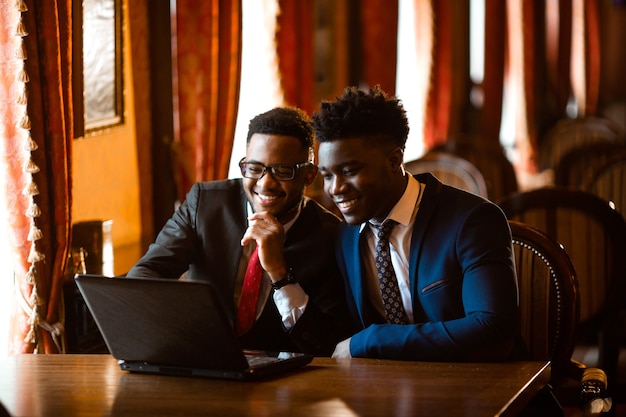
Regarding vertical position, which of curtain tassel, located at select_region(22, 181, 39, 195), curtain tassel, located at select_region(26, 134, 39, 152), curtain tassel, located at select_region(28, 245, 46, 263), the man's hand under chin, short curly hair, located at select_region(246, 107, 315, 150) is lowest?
the man's hand under chin

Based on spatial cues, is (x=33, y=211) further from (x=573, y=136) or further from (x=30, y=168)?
(x=573, y=136)

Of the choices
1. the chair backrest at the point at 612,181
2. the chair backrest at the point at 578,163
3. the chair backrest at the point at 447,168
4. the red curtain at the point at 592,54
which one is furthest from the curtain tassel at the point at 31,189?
the red curtain at the point at 592,54

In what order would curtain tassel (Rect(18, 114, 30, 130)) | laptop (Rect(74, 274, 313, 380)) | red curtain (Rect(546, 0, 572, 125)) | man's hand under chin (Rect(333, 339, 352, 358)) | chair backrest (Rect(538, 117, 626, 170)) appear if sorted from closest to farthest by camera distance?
1. laptop (Rect(74, 274, 313, 380))
2. man's hand under chin (Rect(333, 339, 352, 358))
3. curtain tassel (Rect(18, 114, 30, 130))
4. chair backrest (Rect(538, 117, 626, 170))
5. red curtain (Rect(546, 0, 572, 125))

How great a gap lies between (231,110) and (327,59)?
1547 mm

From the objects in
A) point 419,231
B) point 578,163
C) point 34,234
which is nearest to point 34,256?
point 34,234

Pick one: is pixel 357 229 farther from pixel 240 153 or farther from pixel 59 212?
pixel 240 153

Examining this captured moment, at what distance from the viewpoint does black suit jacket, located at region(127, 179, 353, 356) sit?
258 centimetres

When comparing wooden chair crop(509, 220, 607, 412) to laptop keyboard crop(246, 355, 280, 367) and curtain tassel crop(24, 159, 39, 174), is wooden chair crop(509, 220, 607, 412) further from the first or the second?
curtain tassel crop(24, 159, 39, 174)

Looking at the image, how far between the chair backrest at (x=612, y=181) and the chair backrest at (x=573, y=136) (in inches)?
96.2

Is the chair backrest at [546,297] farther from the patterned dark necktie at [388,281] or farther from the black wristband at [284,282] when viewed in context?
the black wristband at [284,282]

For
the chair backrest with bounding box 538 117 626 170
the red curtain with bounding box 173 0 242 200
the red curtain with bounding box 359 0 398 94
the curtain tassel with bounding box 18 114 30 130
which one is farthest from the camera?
the chair backrest with bounding box 538 117 626 170

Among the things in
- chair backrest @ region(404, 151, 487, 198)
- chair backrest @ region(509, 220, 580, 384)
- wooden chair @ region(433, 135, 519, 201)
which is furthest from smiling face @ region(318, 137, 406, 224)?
wooden chair @ region(433, 135, 519, 201)

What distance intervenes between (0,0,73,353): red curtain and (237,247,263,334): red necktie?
54cm

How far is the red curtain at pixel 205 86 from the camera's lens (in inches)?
150
